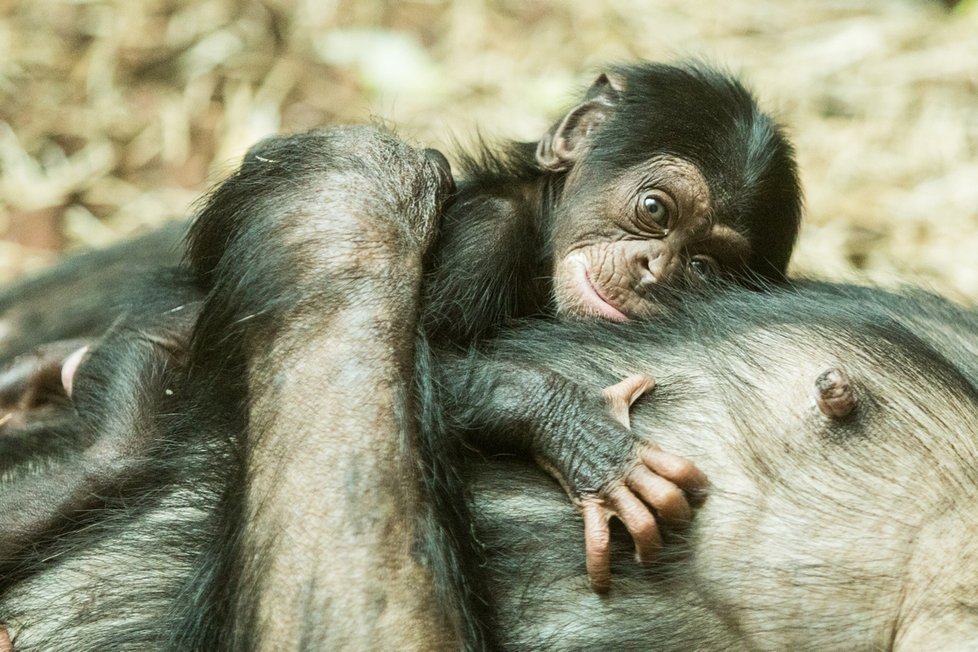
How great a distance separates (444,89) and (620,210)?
111 inches

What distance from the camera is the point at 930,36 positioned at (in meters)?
5.93

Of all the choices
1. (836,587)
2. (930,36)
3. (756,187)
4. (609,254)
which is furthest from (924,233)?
(836,587)

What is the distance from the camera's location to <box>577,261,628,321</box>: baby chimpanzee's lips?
287 cm

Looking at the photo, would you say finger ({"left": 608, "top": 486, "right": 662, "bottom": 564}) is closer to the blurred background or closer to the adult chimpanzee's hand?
the adult chimpanzee's hand

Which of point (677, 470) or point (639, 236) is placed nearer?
point (677, 470)

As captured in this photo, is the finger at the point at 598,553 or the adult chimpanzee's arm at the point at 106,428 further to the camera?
the adult chimpanzee's arm at the point at 106,428

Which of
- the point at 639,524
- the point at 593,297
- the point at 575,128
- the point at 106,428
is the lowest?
the point at 106,428

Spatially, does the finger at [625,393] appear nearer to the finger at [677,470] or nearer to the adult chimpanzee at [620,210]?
the finger at [677,470]

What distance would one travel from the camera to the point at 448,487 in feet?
6.56

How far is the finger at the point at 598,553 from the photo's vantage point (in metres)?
1.92

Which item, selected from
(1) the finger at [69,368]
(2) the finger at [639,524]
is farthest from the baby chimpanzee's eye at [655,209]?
(1) the finger at [69,368]

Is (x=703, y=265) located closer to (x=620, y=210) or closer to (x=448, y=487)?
(x=620, y=210)

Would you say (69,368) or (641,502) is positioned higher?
(641,502)

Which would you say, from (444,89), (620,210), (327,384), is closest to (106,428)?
(327,384)
